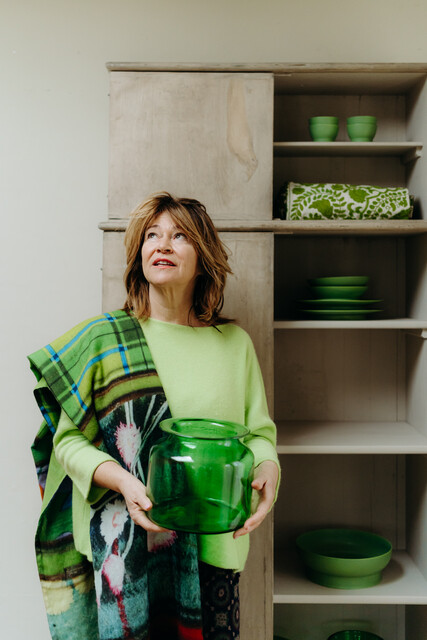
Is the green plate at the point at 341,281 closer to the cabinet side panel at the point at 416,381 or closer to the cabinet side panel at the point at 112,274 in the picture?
the cabinet side panel at the point at 416,381

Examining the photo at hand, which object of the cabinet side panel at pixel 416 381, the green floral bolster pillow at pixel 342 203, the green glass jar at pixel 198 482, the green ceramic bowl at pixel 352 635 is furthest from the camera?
the green ceramic bowl at pixel 352 635

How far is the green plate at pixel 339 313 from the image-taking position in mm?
2059

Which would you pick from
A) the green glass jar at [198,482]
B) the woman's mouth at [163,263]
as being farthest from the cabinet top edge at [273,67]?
the green glass jar at [198,482]

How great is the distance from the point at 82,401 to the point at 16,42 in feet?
5.07

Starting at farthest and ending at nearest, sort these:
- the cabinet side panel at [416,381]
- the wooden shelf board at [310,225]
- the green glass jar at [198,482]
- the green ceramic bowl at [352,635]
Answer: the green ceramic bowl at [352,635] → the cabinet side panel at [416,381] → the wooden shelf board at [310,225] → the green glass jar at [198,482]

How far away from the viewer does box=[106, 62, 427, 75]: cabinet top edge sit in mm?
1875

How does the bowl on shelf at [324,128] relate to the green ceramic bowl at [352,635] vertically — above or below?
above

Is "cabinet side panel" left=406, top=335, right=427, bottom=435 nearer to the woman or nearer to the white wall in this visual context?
the woman

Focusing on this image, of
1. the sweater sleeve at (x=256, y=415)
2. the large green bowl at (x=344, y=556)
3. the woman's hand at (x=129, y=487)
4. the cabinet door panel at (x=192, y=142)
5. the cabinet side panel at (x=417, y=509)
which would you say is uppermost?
the cabinet door panel at (x=192, y=142)

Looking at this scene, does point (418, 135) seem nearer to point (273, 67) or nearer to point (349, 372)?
point (273, 67)

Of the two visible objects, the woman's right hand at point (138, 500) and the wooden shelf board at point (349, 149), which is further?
the wooden shelf board at point (349, 149)

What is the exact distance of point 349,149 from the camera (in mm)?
2129

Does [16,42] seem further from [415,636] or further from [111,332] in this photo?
[415,636]

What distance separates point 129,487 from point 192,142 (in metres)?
1.07
